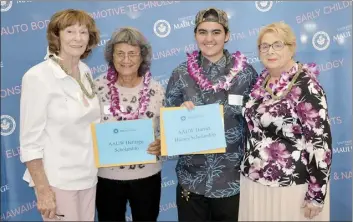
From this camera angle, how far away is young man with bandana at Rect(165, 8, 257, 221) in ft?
6.90

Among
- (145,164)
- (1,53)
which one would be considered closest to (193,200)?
(145,164)

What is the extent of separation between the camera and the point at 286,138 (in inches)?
76.2

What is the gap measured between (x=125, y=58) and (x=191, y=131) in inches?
24.1

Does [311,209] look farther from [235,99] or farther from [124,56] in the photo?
[124,56]

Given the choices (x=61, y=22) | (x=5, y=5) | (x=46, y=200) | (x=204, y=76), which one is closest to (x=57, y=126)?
(x=46, y=200)

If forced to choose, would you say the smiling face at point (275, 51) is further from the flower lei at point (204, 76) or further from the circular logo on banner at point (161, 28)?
the circular logo on banner at point (161, 28)

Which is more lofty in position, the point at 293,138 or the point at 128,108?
the point at 128,108

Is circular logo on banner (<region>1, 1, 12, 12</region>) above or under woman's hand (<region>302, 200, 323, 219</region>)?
above

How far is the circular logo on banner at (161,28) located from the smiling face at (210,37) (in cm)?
114

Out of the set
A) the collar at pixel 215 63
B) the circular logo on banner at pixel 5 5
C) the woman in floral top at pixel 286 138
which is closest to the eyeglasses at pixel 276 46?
the woman in floral top at pixel 286 138

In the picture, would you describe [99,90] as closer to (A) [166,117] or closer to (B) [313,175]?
(A) [166,117]

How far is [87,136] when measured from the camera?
2.03m

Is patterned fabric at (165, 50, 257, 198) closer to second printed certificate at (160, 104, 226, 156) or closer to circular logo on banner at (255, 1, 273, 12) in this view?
second printed certificate at (160, 104, 226, 156)

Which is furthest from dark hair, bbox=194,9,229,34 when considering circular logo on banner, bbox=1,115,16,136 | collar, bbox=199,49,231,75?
circular logo on banner, bbox=1,115,16,136
